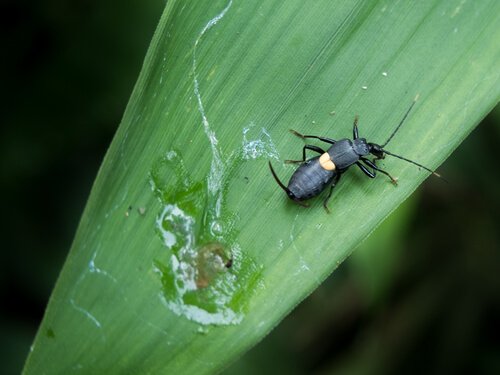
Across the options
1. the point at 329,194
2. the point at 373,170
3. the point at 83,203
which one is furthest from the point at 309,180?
the point at 83,203

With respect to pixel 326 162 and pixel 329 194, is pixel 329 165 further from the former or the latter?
pixel 329 194

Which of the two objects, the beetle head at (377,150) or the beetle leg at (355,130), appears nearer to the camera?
the beetle leg at (355,130)

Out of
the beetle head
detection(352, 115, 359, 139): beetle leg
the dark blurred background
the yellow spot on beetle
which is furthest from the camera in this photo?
the dark blurred background

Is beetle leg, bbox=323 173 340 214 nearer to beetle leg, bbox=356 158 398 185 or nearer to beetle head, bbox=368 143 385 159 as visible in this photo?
beetle leg, bbox=356 158 398 185

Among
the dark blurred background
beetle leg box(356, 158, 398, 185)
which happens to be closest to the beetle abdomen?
beetle leg box(356, 158, 398, 185)

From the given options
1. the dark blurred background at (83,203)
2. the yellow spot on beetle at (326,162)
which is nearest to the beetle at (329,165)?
the yellow spot on beetle at (326,162)

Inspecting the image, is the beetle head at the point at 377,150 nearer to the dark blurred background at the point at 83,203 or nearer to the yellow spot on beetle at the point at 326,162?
the yellow spot on beetle at the point at 326,162

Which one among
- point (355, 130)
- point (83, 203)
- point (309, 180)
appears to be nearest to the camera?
point (355, 130)

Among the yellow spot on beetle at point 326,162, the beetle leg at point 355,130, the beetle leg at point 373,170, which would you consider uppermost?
the yellow spot on beetle at point 326,162
